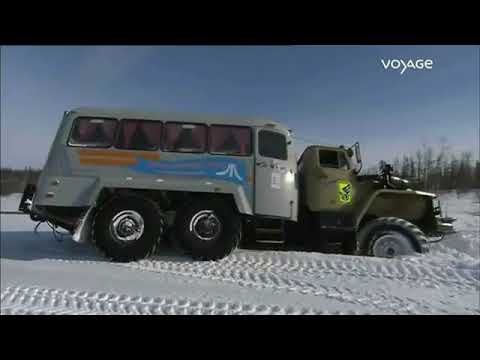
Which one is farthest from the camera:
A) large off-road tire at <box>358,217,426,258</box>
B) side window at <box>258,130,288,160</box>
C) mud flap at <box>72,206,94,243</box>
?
large off-road tire at <box>358,217,426,258</box>

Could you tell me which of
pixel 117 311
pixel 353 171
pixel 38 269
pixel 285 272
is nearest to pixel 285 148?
pixel 353 171

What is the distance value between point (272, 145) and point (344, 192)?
60.5 inches

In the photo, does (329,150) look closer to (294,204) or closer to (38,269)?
(294,204)

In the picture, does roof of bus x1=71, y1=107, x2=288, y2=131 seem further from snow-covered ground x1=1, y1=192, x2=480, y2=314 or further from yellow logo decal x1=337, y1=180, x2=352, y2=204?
snow-covered ground x1=1, y1=192, x2=480, y2=314

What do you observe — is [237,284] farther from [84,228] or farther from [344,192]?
[344,192]

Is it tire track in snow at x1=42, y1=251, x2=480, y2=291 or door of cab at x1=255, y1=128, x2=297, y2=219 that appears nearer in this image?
tire track in snow at x1=42, y1=251, x2=480, y2=291

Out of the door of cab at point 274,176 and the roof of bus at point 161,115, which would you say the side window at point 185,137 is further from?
the door of cab at point 274,176

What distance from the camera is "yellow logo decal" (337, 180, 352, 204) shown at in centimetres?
494

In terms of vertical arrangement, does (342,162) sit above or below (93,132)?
below

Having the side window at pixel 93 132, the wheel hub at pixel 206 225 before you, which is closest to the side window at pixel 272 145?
the wheel hub at pixel 206 225

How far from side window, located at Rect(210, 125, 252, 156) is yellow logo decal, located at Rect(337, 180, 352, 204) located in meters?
1.77

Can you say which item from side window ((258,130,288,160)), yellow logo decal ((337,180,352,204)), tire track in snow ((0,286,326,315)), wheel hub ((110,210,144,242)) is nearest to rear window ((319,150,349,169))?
yellow logo decal ((337,180,352,204))

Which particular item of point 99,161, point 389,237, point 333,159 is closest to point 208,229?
point 99,161

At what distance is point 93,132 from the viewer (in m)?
4.40
